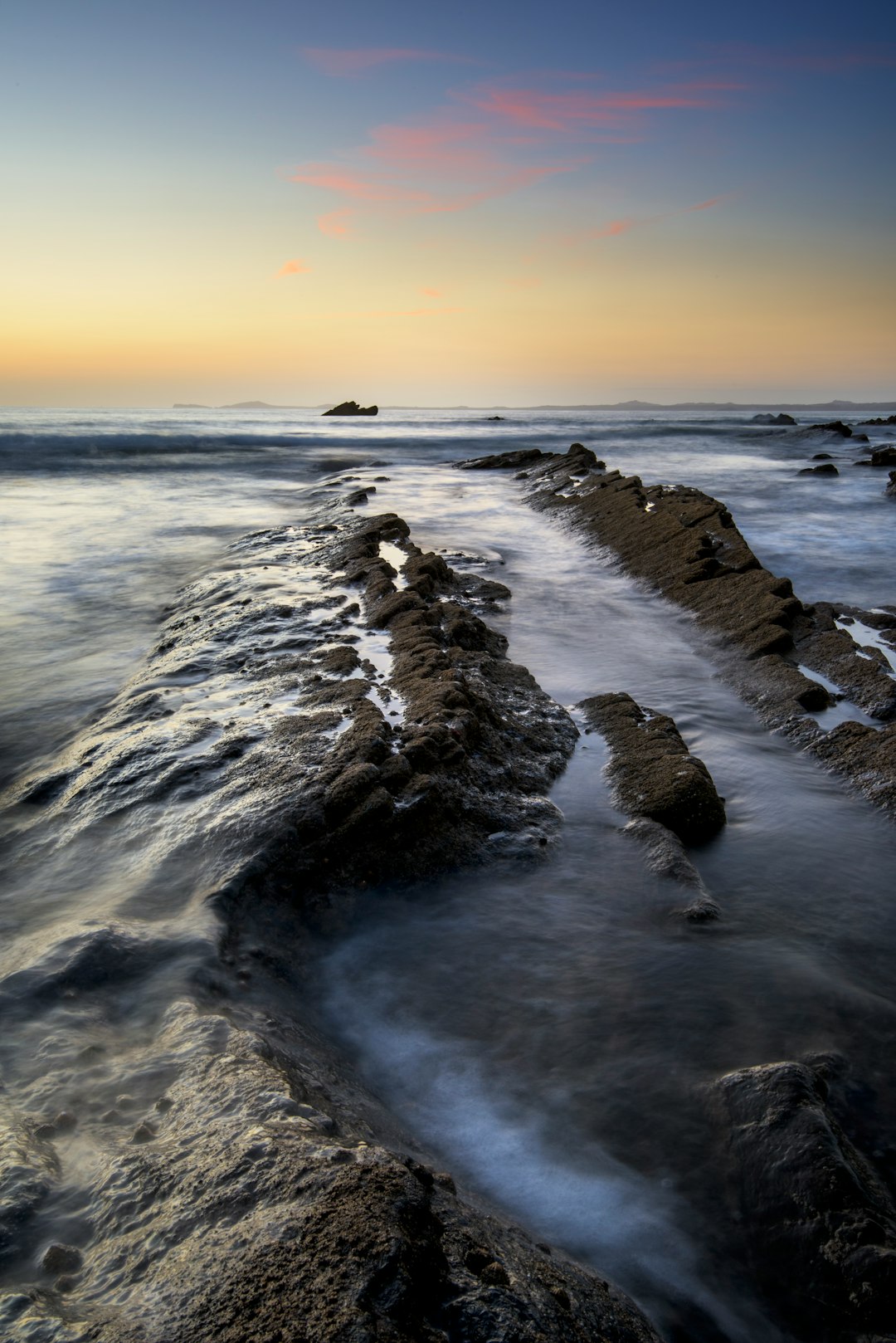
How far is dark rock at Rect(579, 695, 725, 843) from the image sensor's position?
13.7ft

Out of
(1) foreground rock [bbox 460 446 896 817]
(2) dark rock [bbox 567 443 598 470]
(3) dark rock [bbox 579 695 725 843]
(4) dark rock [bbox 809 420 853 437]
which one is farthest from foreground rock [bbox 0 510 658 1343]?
(4) dark rock [bbox 809 420 853 437]

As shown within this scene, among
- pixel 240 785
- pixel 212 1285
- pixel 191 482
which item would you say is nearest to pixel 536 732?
pixel 240 785

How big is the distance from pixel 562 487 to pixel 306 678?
13.0m

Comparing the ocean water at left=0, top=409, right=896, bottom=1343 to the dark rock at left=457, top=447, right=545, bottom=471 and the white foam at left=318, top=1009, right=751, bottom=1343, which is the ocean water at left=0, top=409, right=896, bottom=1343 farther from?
the dark rock at left=457, top=447, right=545, bottom=471

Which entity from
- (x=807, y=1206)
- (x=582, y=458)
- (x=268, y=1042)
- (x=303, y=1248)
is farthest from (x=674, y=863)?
(x=582, y=458)

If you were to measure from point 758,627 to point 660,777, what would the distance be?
3432 mm

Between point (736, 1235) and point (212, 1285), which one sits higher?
point (212, 1285)

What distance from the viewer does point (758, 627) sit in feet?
23.9

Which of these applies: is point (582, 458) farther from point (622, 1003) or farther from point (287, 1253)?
point (287, 1253)

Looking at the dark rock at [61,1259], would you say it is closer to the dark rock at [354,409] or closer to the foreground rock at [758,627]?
the foreground rock at [758,627]

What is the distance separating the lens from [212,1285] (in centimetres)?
157

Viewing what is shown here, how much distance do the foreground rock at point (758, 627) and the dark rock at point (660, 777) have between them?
3.45 ft

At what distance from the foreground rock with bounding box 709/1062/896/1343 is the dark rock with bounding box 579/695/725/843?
1.69 meters

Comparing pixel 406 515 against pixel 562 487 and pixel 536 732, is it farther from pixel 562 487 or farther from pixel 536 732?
pixel 536 732
